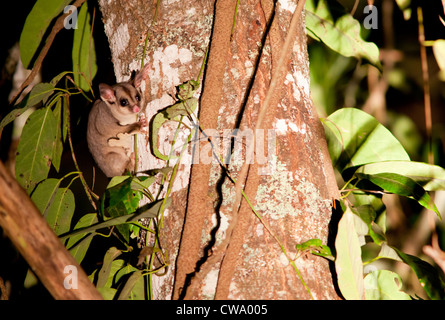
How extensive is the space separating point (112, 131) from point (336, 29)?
1.58 m

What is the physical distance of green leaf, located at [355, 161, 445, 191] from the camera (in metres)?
1.84

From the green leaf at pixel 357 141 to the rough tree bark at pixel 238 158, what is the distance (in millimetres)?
328

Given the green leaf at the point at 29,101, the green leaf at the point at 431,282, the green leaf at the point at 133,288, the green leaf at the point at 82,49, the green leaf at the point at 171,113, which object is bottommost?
the green leaf at the point at 431,282

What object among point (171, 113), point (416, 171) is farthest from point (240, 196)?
point (416, 171)

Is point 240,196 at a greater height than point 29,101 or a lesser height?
lesser

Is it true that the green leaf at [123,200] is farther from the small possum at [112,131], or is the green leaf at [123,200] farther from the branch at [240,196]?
the small possum at [112,131]

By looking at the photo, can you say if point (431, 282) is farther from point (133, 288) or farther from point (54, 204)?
point (54, 204)

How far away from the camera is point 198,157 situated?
1451mm

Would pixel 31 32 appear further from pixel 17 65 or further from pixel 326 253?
pixel 326 253

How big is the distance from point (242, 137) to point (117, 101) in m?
1.53

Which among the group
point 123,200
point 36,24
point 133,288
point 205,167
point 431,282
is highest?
point 36,24

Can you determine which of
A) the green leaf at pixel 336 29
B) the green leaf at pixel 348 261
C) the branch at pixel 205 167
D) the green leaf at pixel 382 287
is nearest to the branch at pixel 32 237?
the branch at pixel 205 167

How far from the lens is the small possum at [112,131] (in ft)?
8.93

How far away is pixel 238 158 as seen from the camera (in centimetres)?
144
